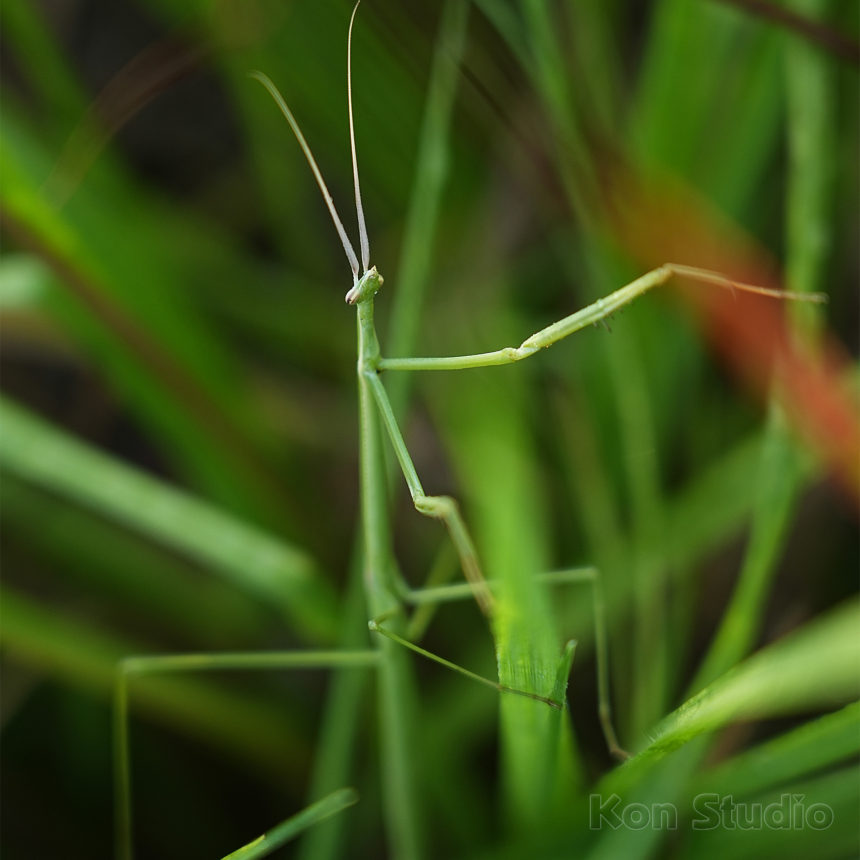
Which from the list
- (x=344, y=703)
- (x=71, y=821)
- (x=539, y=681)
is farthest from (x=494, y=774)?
(x=539, y=681)

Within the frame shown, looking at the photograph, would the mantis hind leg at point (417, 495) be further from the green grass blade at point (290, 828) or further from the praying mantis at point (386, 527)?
the green grass blade at point (290, 828)

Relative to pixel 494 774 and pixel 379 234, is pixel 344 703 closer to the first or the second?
pixel 494 774

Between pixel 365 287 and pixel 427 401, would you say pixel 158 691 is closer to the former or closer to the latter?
pixel 427 401

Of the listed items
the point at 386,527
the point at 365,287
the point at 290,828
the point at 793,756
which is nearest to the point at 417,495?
the point at 386,527

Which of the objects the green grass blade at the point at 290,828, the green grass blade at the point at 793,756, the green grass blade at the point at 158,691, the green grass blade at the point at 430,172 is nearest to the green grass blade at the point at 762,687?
the green grass blade at the point at 793,756

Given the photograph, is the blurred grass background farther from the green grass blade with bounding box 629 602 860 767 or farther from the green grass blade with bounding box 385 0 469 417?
the green grass blade with bounding box 629 602 860 767
